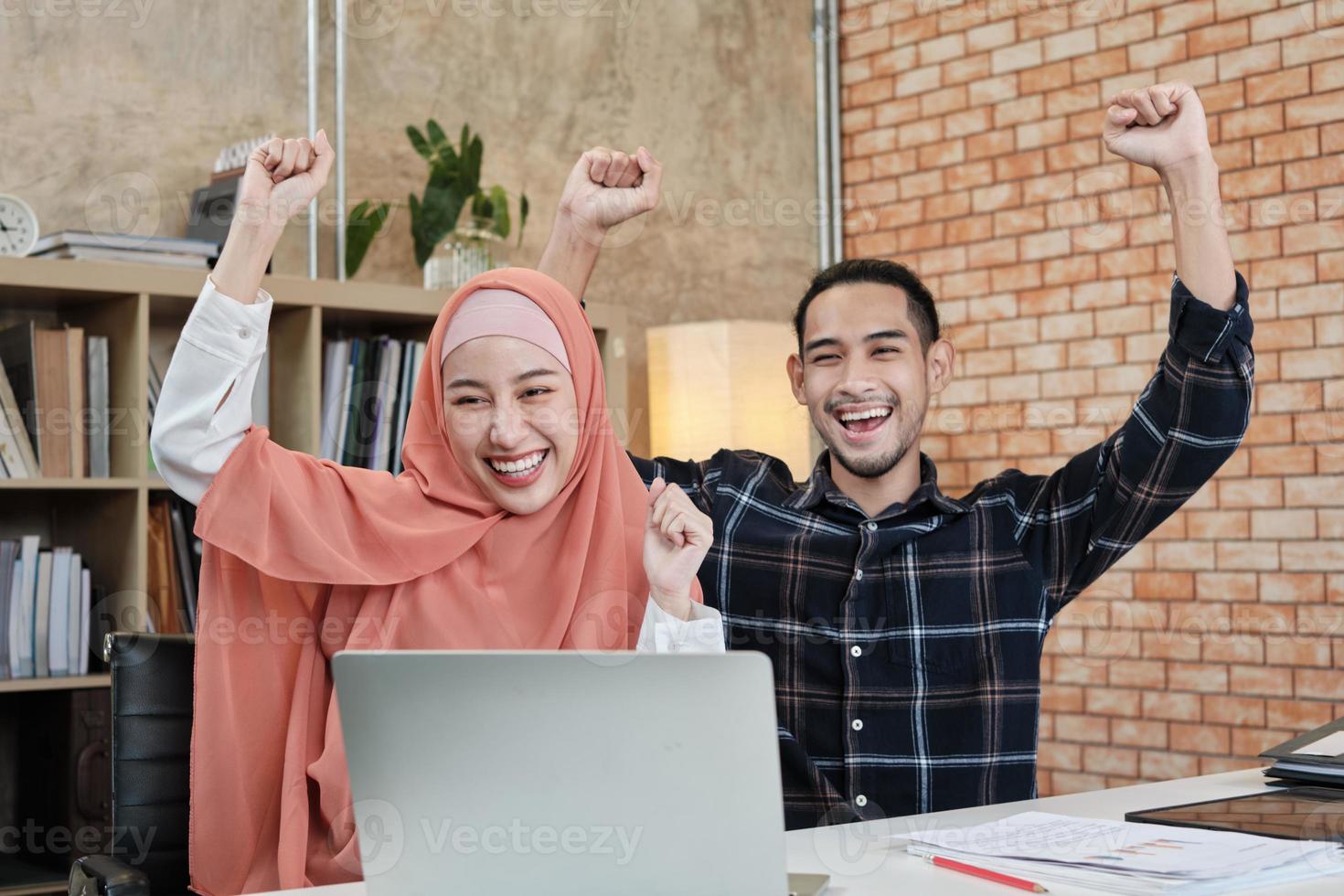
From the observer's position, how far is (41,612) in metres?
2.69

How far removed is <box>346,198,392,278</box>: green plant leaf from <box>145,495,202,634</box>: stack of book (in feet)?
2.48

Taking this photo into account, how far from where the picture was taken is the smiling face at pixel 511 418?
5.94 feet

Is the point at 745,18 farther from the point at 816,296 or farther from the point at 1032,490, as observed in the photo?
the point at 1032,490

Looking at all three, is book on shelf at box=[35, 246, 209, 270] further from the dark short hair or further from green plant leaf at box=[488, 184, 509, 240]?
the dark short hair

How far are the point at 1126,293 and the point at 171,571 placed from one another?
260 centimetres

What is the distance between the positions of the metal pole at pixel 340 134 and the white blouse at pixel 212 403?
5.91 ft

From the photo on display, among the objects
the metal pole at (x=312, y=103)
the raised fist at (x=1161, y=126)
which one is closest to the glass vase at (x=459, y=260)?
the metal pole at (x=312, y=103)

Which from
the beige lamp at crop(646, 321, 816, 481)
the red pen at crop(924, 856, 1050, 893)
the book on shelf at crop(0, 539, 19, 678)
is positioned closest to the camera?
the red pen at crop(924, 856, 1050, 893)

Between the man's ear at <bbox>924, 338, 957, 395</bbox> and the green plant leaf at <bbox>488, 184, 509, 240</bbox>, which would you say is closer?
the man's ear at <bbox>924, 338, 957, 395</bbox>

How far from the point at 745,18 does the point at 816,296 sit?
7.61 feet

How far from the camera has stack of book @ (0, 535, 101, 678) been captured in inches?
104

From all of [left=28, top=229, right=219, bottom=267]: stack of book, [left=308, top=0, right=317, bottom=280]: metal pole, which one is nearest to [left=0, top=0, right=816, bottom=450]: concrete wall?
[left=308, top=0, right=317, bottom=280]: metal pole

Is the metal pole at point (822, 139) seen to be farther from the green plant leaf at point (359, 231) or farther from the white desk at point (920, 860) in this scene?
the white desk at point (920, 860)

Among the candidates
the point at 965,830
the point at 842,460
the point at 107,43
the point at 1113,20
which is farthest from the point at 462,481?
the point at 1113,20
